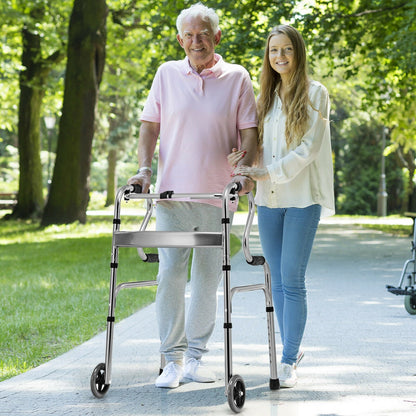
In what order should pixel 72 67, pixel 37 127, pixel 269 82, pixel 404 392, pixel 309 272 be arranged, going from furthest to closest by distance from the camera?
1. pixel 37 127
2. pixel 72 67
3. pixel 309 272
4. pixel 269 82
5. pixel 404 392

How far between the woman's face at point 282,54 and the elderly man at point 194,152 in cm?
20

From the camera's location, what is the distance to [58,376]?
17.1 ft

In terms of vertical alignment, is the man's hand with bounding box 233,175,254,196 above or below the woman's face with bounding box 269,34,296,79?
below

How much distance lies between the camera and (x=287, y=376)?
4.96 meters

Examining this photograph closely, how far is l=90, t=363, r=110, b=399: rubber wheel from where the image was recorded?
15.1 ft

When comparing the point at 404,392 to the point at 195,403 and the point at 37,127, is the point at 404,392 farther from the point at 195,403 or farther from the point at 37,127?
the point at 37,127

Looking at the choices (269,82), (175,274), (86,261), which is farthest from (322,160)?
(86,261)

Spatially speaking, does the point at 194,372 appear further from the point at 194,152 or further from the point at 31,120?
the point at 31,120

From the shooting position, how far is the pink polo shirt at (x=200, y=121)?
4.89 m

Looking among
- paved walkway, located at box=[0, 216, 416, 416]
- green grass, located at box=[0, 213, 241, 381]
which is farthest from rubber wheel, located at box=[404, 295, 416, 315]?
green grass, located at box=[0, 213, 241, 381]

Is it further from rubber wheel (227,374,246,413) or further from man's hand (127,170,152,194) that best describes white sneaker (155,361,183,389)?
man's hand (127,170,152,194)

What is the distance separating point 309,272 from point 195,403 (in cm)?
803

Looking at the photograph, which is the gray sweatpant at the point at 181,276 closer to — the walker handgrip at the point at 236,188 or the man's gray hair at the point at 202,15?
the walker handgrip at the point at 236,188

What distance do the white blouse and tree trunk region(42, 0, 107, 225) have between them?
16.7m
